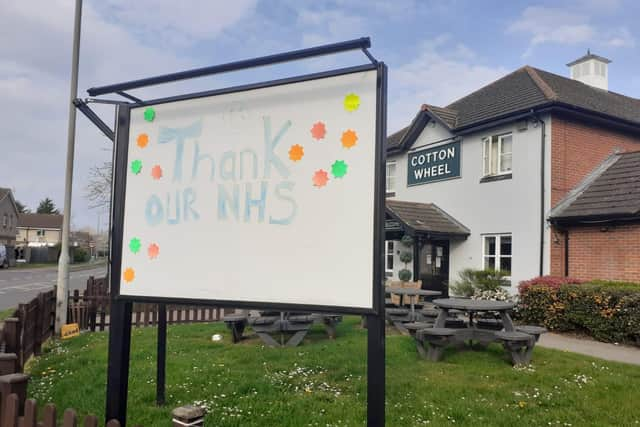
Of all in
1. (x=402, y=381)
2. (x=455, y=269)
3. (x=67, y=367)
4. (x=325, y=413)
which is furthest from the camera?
(x=455, y=269)

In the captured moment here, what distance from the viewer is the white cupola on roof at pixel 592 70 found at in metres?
18.3

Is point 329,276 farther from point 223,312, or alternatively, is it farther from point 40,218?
point 40,218

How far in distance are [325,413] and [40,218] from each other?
257 ft

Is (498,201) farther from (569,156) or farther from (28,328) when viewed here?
(28,328)

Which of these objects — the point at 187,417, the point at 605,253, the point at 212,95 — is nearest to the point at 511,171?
the point at 605,253

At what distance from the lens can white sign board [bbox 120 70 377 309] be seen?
8.95 ft

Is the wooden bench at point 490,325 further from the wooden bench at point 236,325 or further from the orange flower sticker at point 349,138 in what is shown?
the orange flower sticker at point 349,138

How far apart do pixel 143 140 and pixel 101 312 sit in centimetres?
751

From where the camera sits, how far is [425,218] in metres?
16.0

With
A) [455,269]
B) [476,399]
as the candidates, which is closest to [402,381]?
[476,399]

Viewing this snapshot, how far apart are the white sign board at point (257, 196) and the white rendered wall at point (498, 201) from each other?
11830mm

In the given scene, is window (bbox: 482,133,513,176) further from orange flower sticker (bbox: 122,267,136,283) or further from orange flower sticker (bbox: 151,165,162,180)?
orange flower sticker (bbox: 122,267,136,283)

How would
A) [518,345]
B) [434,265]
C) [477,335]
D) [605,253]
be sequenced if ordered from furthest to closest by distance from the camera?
[434,265]
[605,253]
[477,335]
[518,345]

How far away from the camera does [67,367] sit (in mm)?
6352
